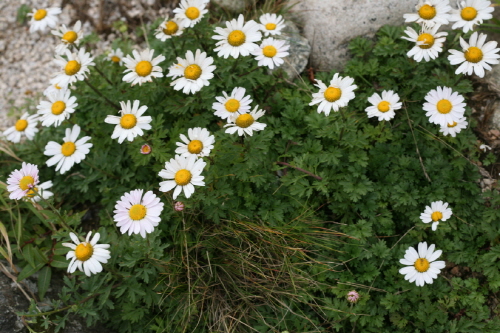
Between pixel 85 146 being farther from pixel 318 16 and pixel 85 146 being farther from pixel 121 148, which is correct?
pixel 318 16

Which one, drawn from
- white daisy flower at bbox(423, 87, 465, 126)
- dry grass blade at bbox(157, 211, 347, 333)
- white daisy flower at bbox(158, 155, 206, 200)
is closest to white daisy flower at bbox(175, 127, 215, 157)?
white daisy flower at bbox(158, 155, 206, 200)

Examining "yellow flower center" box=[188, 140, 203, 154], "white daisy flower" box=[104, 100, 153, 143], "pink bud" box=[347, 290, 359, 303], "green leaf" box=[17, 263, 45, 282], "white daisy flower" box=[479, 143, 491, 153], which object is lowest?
"pink bud" box=[347, 290, 359, 303]

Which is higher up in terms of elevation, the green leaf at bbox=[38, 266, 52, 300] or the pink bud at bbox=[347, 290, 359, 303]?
the green leaf at bbox=[38, 266, 52, 300]

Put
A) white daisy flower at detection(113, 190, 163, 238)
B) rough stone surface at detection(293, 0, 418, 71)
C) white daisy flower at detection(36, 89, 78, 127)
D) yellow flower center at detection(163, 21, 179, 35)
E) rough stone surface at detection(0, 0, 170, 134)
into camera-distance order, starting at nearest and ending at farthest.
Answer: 1. white daisy flower at detection(113, 190, 163, 238)
2. white daisy flower at detection(36, 89, 78, 127)
3. yellow flower center at detection(163, 21, 179, 35)
4. rough stone surface at detection(293, 0, 418, 71)
5. rough stone surface at detection(0, 0, 170, 134)

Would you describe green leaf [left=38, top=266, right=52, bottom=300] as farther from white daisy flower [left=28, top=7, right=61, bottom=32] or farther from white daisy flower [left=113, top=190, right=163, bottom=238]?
white daisy flower [left=28, top=7, right=61, bottom=32]

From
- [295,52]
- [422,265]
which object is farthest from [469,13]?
[422,265]

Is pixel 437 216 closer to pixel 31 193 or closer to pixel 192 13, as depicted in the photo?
pixel 192 13

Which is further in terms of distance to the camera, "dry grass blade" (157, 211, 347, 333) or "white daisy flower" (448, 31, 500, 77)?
"white daisy flower" (448, 31, 500, 77)

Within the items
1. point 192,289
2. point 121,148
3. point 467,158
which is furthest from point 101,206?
point 467,158
